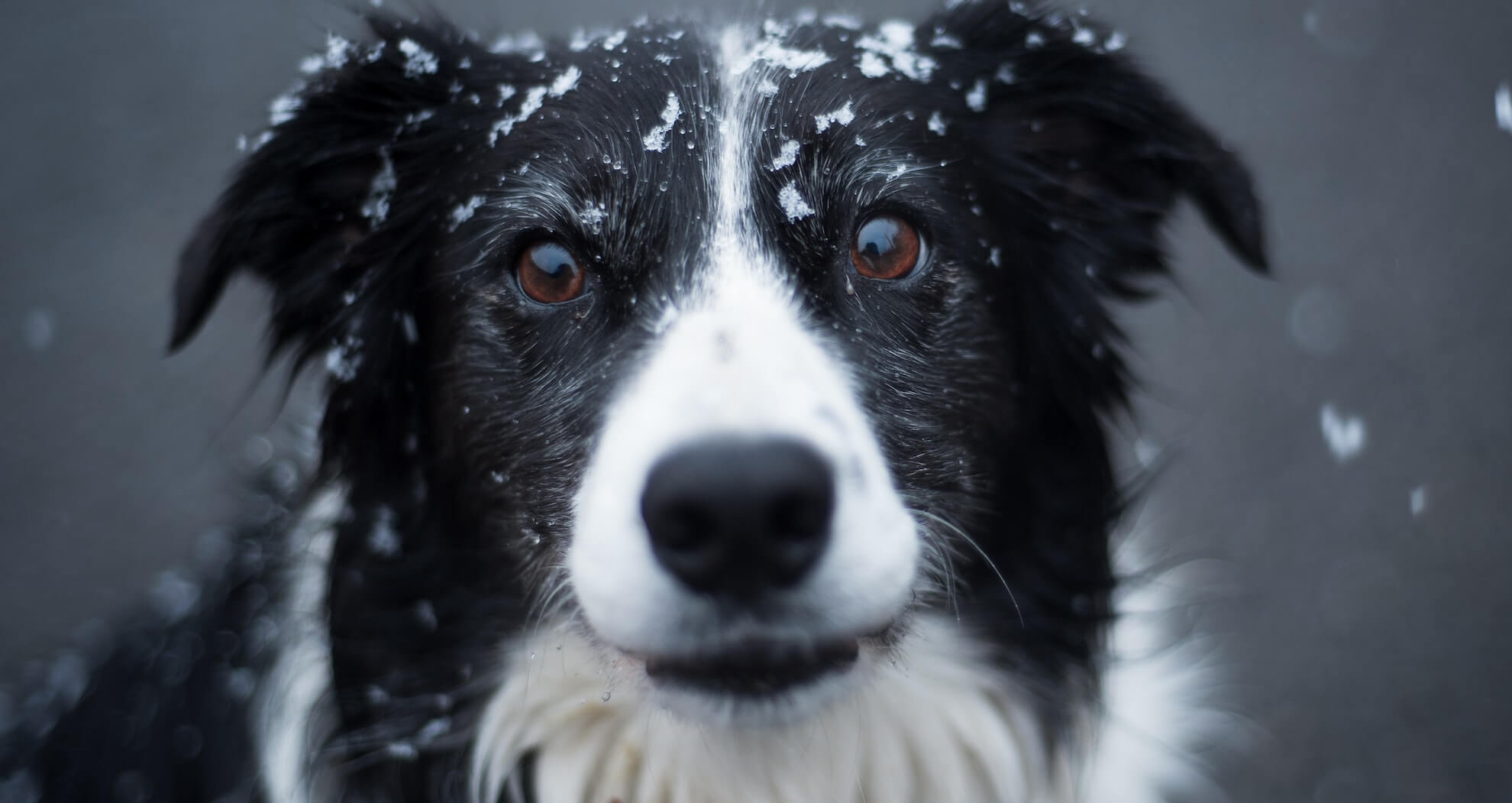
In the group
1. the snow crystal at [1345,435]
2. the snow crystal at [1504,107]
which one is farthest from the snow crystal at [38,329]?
the snow crystal at [1504,107]

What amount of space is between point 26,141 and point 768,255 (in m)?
4.82

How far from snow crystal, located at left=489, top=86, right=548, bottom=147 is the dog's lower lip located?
3.53ft

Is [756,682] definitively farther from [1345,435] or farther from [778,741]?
[1345,435]

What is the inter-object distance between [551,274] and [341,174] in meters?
0.65

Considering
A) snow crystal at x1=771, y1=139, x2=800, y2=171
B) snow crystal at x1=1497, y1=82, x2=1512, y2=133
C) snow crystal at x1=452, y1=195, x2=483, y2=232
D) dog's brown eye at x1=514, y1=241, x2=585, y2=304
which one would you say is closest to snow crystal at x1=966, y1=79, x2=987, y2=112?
snow crystal at x1=771, y1=139, x2=800, y2=171

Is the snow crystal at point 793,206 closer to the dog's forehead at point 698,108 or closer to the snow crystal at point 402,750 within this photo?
the dog's forehead at point 698,108

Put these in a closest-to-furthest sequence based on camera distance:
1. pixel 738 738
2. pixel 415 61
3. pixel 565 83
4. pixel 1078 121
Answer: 1. pixel 738 738
2. pixel 565 83
3. pixel 415 61
4. pixel 1078 121

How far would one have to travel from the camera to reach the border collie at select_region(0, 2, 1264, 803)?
184 centimetres

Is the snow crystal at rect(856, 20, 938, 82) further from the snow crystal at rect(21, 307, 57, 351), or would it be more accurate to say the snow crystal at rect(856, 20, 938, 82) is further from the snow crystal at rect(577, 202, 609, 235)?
the snow crystal at rect(21, 307, 57, 351)

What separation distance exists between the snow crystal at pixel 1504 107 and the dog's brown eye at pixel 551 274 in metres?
4.14

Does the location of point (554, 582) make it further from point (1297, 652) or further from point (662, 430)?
point (1297, 652)

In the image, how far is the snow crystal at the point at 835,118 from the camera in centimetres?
192

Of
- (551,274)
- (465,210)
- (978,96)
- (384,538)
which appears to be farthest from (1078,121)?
(384,538)

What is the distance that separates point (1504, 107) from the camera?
4.22 metres
